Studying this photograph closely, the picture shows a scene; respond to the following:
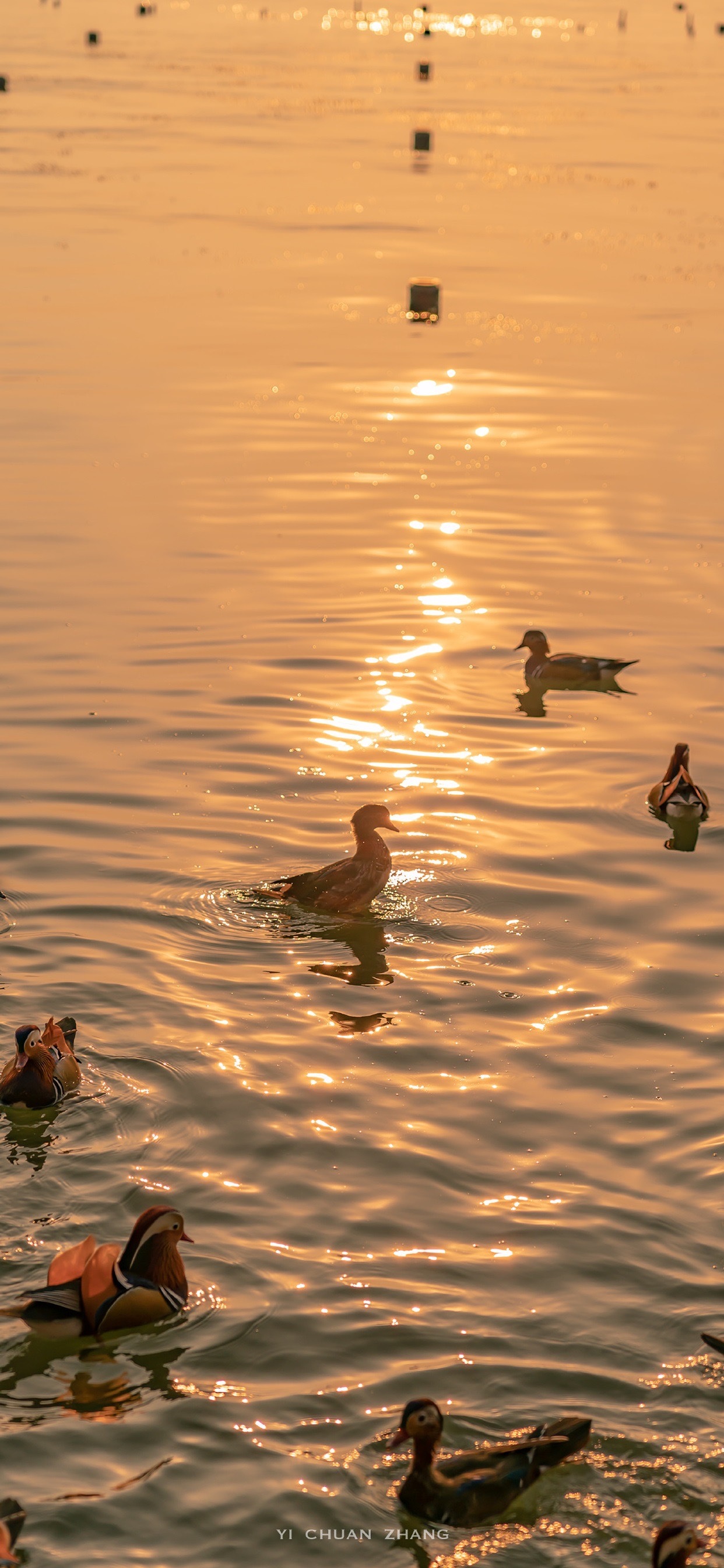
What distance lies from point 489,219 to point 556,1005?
32.0 meters

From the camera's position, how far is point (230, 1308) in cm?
866

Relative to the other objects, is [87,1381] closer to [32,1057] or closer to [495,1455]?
[495,1455]

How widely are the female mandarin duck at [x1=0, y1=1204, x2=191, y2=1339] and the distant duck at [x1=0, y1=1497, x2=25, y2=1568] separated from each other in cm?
127

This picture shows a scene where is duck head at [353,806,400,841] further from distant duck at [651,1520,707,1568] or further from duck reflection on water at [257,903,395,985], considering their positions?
distant duck at [651,1520,707,1568]

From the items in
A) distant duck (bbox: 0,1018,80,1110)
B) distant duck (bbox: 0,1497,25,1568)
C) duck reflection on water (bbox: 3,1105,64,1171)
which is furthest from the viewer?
distant duck (bbox: 0,1018,80,1110)

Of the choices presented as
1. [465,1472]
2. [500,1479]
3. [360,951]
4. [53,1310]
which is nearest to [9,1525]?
[53,1310]

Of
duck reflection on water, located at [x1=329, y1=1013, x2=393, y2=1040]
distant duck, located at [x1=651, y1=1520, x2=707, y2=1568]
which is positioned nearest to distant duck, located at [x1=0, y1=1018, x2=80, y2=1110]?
duck reflection on water, located at [x1=329, y1=1013, x2=393, y2=1040]

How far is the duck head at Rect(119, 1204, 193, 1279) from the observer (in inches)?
334

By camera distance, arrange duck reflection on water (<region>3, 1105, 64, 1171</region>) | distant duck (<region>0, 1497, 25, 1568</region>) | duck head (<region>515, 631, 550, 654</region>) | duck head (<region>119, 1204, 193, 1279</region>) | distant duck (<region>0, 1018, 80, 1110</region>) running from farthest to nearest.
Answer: duck head (<region>515, 631, 550, 654</region>), distant duck (<region>0, 1018, 80, 1110</region>), duck reflection on water (<region>3, 1105, 64, 1171</region>), duck head (<region>119, 1204, 193, 1279</region>), distant duck (<region>0, 1497, 25, 1568</region>)

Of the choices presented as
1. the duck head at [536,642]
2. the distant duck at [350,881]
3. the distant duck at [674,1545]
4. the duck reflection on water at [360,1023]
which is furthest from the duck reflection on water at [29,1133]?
Answer: the duck head at [536,642]

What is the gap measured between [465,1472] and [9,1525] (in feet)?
5.65

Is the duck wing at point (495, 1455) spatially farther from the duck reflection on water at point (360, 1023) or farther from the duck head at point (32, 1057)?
the duck reflection on water at point (360, 1023)

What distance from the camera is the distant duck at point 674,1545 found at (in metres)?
6.83

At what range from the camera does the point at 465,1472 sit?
737 centimetres
